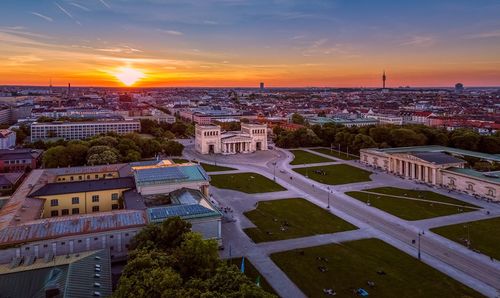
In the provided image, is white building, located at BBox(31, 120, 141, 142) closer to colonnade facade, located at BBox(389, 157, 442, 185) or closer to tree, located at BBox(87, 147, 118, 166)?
tree, located at BBox(87, 147, 118, 166)

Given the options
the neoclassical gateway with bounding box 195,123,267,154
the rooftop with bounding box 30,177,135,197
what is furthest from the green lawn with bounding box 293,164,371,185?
the rooftop with bounding box 30,177,135,197

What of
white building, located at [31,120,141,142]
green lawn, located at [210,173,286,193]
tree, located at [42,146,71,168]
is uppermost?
white building, located at [31,120,141,142]

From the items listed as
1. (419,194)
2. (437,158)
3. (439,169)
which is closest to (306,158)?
(437,158)

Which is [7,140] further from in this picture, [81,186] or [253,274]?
[253,274]

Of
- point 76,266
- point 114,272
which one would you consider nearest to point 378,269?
point 114,272

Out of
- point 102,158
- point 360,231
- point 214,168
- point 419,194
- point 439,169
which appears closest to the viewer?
point 360,231

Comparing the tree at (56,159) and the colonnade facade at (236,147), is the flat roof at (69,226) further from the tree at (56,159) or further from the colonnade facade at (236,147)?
the colonnade facade at (236,147)

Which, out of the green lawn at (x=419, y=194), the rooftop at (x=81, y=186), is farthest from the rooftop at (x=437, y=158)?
the rooftop at (x=81, y=186)

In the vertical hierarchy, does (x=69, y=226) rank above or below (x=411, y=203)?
above
